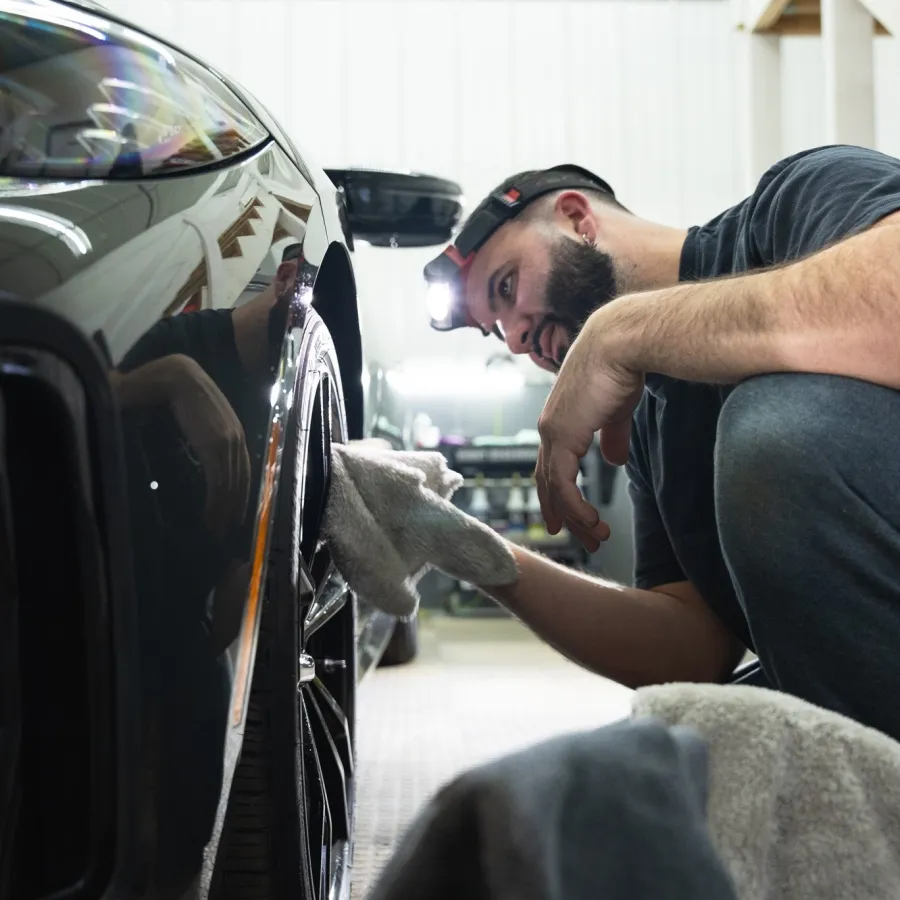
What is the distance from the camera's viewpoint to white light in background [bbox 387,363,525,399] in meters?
4.55

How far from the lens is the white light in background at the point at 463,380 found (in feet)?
14.9

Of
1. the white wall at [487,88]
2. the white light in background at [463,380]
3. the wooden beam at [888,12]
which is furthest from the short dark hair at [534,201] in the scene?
the white light in background at [463,380]

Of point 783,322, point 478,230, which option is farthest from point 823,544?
point 478,230

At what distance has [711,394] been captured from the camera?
120 centimetres

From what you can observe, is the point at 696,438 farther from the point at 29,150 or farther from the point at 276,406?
the point at 29,150

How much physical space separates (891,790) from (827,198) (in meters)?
0.68

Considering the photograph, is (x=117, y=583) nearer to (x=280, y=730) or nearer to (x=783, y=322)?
(x=280, y=730)

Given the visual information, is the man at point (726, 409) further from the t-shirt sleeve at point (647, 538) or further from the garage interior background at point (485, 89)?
the garage interior background at point (485, 89)

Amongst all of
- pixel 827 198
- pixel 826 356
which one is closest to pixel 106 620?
pixel 826 356

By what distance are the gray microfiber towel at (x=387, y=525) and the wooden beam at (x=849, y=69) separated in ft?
5.89

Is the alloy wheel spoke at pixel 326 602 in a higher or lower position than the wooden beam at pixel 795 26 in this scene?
lower

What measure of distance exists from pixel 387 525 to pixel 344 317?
243 millimetres

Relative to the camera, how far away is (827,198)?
968 millimetres

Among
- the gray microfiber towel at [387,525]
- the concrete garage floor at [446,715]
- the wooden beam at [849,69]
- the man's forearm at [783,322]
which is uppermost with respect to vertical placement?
the wooden beam at [849,69]
